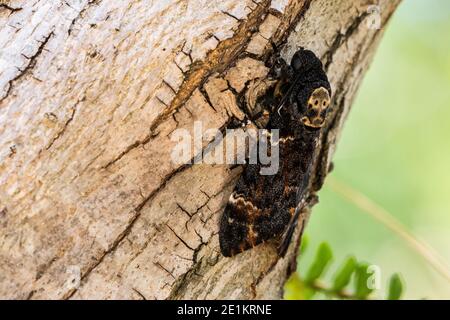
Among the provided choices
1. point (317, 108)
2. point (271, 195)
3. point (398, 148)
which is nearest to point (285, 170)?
point (271, 195)

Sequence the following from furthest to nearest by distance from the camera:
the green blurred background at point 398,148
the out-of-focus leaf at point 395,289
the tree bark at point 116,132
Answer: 1. the green blurred background at point 398,148
2. the out-of-focus leaf at point 395,289
3. the tree bark at point 116,132

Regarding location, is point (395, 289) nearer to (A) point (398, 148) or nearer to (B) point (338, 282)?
(B) point (338, 282)

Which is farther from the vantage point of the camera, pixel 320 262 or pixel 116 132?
pixel 320 262

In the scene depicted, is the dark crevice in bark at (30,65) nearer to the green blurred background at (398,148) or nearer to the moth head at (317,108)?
the moth head at (317,108)

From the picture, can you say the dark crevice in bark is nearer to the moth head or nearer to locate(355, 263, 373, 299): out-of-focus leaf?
the moth head

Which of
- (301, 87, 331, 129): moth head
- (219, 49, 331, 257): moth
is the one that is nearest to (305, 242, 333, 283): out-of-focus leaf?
(219, 49, 331, 257): moth

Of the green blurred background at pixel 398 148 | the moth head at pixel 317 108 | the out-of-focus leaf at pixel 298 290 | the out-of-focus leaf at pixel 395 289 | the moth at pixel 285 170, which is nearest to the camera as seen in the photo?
the moth at pixel 285 170

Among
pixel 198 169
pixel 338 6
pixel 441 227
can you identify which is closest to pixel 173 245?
pixel 198 169

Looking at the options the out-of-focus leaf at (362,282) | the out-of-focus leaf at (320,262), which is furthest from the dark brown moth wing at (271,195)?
the out-of-focus leaf at (362,282)

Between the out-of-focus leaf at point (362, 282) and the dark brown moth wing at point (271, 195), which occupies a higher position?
the dark brown moth wing at point (271, 195)
